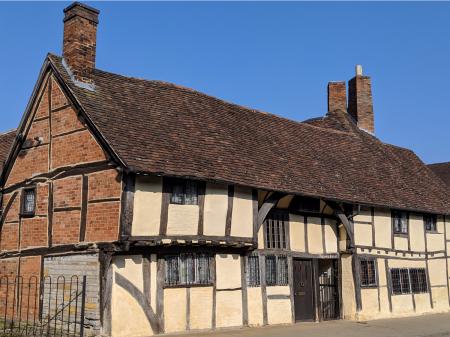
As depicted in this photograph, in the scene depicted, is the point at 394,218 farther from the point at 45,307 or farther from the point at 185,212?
the point at 45,307

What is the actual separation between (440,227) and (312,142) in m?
6.33

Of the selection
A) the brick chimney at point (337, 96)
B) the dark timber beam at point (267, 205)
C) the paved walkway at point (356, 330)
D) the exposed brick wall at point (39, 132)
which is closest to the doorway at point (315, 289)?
the paved walkway at point (356, 330)

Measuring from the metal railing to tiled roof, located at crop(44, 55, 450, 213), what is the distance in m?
3.26

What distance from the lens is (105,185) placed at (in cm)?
1200

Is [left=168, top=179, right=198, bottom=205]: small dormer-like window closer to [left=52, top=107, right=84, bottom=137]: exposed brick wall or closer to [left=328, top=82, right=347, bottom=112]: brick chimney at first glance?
[left=52, top=107, right=84, bottom=137]: exposed brick wall

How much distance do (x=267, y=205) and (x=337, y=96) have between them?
39.7ft

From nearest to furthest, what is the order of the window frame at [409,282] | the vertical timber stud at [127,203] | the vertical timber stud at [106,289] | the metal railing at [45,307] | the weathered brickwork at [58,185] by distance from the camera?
the vertical timber stud at [106,289]
the vertical timber stud at [127,203]
the metal railing at [45,307]
the weathered brickwork at [58,185]
the window frame at [409,282]

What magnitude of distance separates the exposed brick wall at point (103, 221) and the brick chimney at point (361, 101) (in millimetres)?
15351

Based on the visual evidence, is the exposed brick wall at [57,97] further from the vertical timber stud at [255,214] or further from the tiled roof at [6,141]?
the vertical timber stud at [255,214]

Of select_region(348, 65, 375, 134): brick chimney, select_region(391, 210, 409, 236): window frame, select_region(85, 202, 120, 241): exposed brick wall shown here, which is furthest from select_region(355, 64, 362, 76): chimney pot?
select_region(85, 202, 120, 241): exposed brick wall

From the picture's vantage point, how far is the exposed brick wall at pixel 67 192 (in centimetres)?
1265

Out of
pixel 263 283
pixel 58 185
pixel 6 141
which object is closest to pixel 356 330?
pixel 263 283

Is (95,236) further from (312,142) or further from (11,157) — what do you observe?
(312,142)

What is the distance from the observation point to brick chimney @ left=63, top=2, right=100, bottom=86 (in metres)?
13.7
